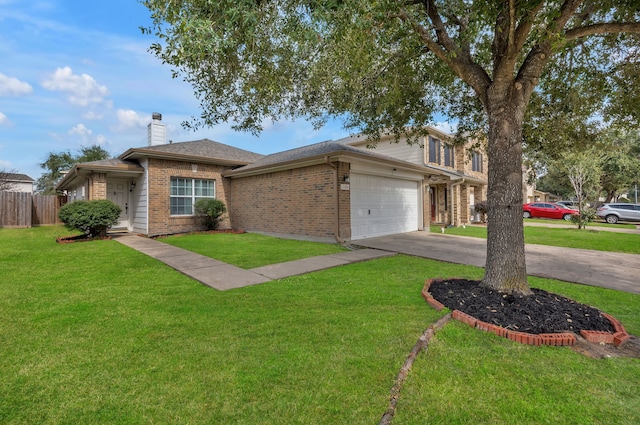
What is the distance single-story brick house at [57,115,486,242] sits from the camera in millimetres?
10188

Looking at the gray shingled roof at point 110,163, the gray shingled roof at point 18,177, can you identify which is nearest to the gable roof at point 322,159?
the gray shingled roof at point 110,163

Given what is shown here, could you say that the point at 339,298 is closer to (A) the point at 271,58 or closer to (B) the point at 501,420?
(B) the point at 501,420

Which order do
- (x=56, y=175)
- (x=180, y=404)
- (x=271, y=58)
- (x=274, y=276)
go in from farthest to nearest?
(x=56, y=175) < (x=274, y=276) < (x=271, y=58) < (x=180, y=404)

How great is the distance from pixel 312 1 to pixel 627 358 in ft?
16.8

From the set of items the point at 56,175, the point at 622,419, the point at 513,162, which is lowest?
the point at 622,419

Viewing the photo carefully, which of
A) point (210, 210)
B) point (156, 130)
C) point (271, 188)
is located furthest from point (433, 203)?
point (156, 130)

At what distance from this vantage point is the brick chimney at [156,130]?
46.9 ft

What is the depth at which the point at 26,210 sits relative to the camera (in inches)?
634

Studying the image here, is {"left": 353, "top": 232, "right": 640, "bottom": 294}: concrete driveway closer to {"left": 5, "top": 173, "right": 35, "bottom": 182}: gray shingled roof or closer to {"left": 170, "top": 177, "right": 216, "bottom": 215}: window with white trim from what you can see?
{"left": 170, "top": 177, "right": 216, "bottom": 215}: window with white trim

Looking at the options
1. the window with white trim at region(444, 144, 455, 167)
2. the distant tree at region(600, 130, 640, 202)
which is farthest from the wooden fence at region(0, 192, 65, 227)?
the distant tree at region(600, 130, 640, 202)

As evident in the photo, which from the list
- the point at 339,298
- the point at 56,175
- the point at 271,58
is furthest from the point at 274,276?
the point at 56,175

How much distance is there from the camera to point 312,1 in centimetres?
377

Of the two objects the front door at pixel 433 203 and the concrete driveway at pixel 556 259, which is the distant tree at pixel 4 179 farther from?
the front door at pixel 433 203

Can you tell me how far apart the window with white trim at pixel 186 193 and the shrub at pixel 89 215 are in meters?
2.40
